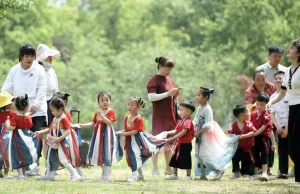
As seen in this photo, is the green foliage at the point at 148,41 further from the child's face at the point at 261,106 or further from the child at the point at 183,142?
the child at the point at 183,142

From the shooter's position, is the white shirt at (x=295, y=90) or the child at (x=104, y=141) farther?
the child at (x=104, y=141)

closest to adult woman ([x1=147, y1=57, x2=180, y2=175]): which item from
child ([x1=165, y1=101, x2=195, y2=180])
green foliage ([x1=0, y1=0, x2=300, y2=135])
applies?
child ([x1=165, y1=101, x2=195, y2=180])

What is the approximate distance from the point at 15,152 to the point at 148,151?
6.52 ft

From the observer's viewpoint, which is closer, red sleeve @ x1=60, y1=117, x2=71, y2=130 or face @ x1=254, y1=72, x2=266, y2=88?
red sleeve @ x1=60, y1=117, x2=71, y2=130

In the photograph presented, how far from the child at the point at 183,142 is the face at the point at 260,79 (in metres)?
1.34

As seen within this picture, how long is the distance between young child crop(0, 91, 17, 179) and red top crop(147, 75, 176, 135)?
2.36 meters

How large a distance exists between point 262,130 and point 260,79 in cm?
98

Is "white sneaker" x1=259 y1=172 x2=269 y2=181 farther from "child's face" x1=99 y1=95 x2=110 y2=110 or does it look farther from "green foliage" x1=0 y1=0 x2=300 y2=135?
"green foliage" x1=0 y1=0 x2=300 y2=135

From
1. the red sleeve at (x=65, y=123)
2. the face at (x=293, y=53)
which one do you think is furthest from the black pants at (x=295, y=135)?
the red sleeve at (x=65, y=123)

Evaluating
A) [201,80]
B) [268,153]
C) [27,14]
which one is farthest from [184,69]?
[268,153]

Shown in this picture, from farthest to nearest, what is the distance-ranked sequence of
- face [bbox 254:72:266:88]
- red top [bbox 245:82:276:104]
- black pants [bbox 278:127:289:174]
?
red top [bbox 245:82:276:104] < face [bbox 254:72:266:88] < black pants [bbox 278:127:289:174]

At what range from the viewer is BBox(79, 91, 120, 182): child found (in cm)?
1208

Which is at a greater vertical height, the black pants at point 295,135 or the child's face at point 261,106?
the child's face at point 261,106

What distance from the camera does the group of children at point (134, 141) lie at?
12.1 m
